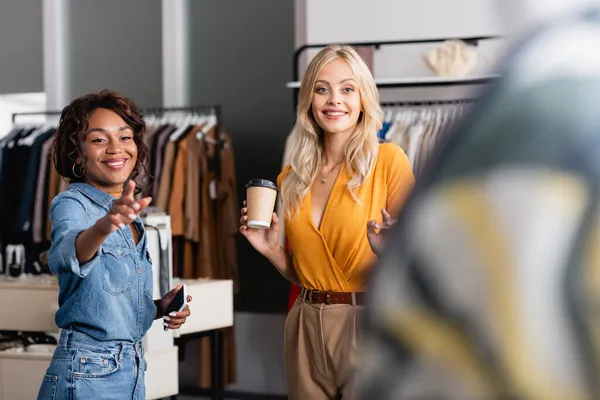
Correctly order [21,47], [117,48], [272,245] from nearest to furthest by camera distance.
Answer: [272,245]
[117,48]
[21,47]

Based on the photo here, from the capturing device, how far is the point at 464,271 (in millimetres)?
448

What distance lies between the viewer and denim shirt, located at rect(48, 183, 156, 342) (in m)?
1.83

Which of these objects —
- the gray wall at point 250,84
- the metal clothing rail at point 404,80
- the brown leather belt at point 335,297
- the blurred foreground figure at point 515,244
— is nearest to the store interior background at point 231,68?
the gray wall at point 250,84

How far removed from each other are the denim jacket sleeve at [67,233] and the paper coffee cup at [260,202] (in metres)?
0.42

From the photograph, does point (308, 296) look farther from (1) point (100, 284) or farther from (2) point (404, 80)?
(2) point (404, 80)

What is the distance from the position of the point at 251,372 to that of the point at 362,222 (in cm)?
373

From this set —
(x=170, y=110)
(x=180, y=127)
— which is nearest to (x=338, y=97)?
(x=180, y=127)

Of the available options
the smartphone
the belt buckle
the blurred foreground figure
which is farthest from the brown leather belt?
the blurred foreground figure

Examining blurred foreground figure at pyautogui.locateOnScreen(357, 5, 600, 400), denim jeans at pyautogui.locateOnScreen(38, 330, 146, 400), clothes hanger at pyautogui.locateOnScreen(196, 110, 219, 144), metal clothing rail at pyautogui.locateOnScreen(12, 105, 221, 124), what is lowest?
denim jeans at pyautogui.locateOnScreen(38, 330, 146, 400)

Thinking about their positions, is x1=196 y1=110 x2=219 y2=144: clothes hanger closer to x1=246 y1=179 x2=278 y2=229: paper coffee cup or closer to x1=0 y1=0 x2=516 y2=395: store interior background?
x1=0 y1=0 x2=516 y2=395: store interior background

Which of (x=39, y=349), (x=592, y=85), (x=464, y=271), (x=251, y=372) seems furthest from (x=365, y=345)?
(x=251, y=372)

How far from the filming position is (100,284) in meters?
1.87

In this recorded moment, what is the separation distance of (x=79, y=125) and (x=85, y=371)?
54 cm

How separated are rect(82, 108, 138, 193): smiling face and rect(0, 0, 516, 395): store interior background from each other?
3032mm
